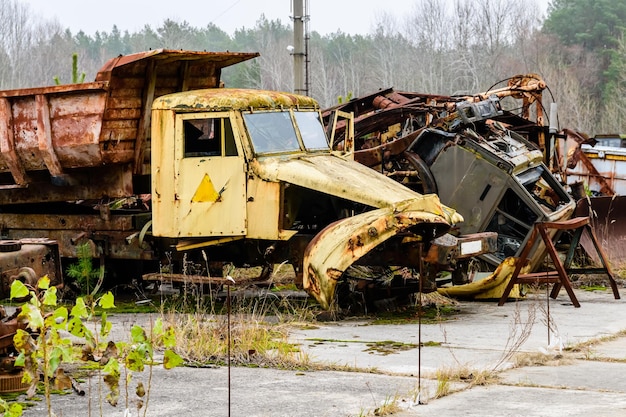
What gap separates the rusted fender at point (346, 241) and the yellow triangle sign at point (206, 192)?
1380mm

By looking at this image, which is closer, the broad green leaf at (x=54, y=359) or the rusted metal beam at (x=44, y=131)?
the broad green leaf at (x=54, y=359)

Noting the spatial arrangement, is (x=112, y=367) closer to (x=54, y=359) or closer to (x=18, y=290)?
(x=54, y=359)

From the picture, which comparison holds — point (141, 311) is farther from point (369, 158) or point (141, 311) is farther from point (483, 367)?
point (483, 367)

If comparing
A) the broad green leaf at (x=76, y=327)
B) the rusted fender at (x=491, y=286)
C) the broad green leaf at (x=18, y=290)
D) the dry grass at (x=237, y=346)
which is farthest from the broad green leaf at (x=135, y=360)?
the rusted fender at (x=491, y=286)

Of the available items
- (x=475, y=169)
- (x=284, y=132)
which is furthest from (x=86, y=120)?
(x=475, y=169)

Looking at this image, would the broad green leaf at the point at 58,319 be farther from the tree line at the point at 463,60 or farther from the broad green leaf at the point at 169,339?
the tree line at the point at 463,60

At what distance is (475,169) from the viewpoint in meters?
13.8

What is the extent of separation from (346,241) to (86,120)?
3574 millimetres

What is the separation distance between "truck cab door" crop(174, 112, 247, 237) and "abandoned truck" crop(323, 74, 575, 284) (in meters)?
1.93

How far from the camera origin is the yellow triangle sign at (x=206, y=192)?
12023mm

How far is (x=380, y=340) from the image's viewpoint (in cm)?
1030

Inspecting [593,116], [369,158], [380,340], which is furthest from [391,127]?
[593,116]

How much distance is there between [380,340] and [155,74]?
4.64 metres

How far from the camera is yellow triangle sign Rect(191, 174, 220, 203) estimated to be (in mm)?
12023
